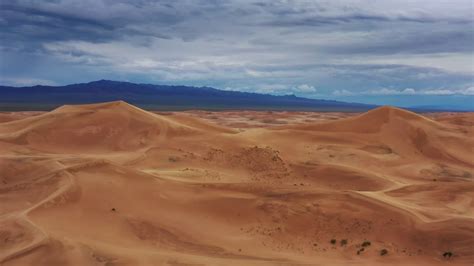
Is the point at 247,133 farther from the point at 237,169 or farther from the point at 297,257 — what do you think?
the point at 297,257

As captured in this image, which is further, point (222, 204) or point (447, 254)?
point (222, 204)

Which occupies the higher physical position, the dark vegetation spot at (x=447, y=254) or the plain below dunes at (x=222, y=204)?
the plain below dunes at (x=222, y=204)

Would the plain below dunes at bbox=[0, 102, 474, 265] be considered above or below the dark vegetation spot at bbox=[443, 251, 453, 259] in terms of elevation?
above

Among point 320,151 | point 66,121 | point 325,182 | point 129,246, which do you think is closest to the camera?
point 129,246

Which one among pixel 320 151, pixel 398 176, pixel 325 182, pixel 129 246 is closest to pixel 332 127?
pixel 320 151

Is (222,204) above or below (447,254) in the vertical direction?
above

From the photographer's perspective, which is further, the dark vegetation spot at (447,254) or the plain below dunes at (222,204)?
the dark vegetation spot at (447,254)

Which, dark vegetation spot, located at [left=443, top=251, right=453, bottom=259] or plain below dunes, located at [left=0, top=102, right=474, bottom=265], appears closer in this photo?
plain below dunes, located at [left=0, top=102, right=474, bottom=265]

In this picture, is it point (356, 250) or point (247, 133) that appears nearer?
point (356, 250)
